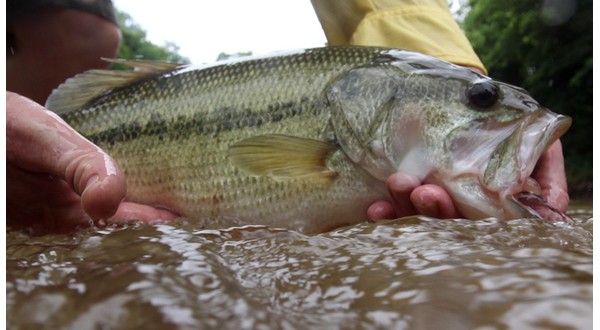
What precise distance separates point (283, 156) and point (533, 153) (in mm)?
672

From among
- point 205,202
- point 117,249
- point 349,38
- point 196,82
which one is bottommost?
point 205,202

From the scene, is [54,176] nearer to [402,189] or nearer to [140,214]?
[140,214]

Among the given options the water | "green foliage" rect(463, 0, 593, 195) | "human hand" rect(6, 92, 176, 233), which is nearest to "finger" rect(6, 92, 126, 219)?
"human hand" rect(6, 92, 176, 233)

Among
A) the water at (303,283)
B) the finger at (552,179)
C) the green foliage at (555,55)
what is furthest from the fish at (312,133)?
the green foliage at (555,55)

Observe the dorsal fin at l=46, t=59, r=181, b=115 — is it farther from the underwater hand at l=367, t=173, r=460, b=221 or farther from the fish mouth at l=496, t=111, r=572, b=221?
the fish mouth at l=496, t=111, r=572, b=221

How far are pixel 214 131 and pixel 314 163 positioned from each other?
0.34 m

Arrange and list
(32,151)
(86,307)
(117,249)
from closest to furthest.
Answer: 1. (86,307)
2. (117,249)
3. (32,151)

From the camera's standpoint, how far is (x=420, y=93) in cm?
166

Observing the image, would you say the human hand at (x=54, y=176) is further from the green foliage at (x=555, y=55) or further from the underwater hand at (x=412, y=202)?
the green foliage at (x=555, y=55)

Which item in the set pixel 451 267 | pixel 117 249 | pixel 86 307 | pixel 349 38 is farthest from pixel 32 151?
pixel 349 38

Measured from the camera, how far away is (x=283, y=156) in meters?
1.69

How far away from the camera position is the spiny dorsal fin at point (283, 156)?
168 cm

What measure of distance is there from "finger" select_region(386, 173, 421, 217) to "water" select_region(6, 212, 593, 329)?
0.60 m

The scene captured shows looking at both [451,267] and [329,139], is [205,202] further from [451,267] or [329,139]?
[451,267]
